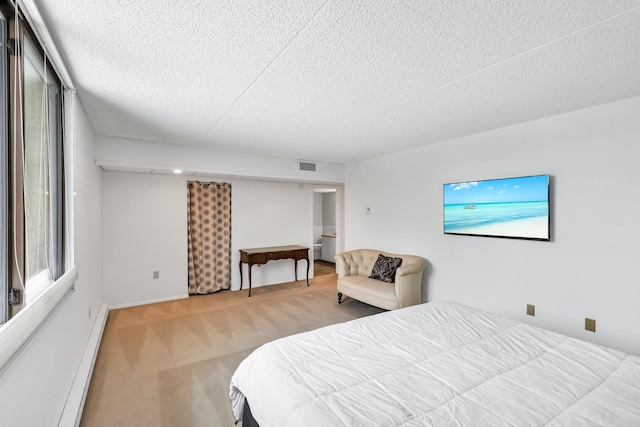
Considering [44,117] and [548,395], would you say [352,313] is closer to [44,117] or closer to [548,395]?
[548,395]

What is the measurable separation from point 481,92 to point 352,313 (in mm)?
2969

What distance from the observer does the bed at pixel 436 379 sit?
1.18 m

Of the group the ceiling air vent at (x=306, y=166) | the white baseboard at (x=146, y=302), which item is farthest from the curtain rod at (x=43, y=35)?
the white baseboard at (x=146, y=302)

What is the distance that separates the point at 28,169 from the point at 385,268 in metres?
3.72

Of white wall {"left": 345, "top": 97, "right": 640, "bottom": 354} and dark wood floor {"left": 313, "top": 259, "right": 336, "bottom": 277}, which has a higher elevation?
white wall {"left": 345, "top": 97, "right": 640, "bottom": 354}

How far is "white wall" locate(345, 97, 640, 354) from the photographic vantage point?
2.44 meters

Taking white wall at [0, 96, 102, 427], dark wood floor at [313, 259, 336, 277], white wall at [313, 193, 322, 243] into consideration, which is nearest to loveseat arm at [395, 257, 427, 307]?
dark wood floor at [313, 259, 336, 277]

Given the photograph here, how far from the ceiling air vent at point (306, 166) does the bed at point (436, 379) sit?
3.33m

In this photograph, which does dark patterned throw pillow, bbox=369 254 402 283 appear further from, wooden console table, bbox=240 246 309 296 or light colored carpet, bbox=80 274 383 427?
wooden console table, bbox=240 246 309 296

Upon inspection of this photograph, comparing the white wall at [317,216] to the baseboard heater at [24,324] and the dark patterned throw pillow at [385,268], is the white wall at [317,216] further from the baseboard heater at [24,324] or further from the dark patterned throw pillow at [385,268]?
the baseboard heater at [24,324]

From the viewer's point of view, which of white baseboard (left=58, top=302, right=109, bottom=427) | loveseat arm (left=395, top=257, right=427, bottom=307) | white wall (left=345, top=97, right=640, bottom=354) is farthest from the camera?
loveseat arm (left=395, top=257, right=427, bottom=307)

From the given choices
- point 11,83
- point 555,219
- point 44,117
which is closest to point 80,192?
point 44,117

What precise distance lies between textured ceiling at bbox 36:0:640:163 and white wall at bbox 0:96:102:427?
491mm

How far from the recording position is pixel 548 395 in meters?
1.30
